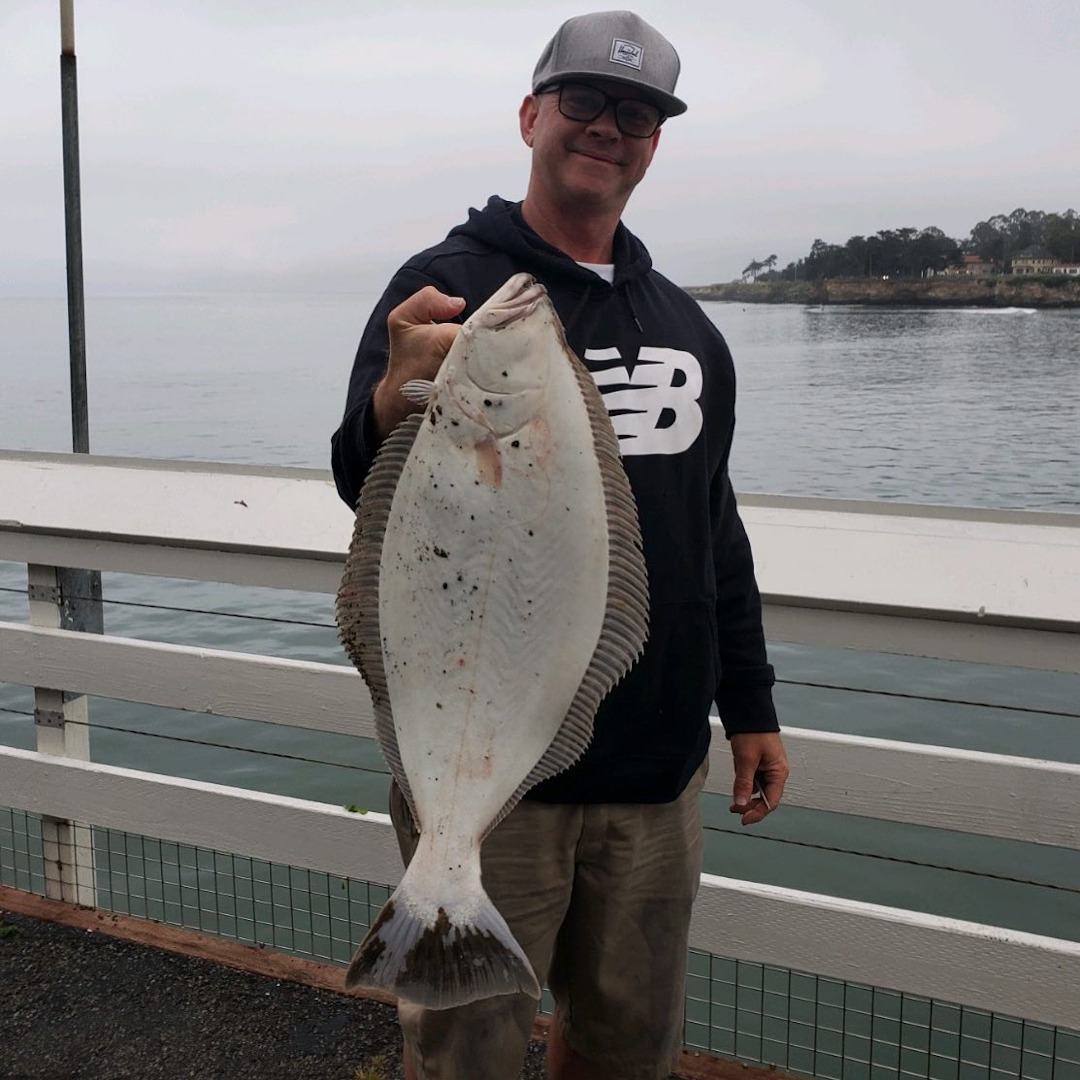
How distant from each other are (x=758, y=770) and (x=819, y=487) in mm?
16171

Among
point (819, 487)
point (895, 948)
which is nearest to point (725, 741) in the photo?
point (895, 948)

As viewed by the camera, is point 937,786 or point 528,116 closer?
point 528,116

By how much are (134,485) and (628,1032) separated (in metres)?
2.00

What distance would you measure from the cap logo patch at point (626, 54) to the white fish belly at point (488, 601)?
0.68 meters

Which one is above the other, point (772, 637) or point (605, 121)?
point (605, 121)

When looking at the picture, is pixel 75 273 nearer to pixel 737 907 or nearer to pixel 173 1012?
pixel 173 1012

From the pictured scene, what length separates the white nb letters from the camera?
196 cm

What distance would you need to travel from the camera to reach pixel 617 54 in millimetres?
1903

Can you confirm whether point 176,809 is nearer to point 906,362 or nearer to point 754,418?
Answer: point 754,418

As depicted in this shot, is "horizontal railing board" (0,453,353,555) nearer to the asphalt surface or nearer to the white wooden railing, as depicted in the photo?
the white wooden railing

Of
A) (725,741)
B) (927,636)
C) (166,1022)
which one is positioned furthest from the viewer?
(166,1022)

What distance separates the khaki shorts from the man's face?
107cm

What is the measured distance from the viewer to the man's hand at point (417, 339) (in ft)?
5.16

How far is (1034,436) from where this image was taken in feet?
75.7
